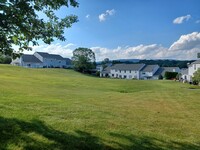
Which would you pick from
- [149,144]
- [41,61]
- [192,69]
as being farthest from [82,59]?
[149,144]

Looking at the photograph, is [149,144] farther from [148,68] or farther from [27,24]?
[148,68]

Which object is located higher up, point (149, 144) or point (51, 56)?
point (51, 56)

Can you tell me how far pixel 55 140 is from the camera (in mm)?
8742

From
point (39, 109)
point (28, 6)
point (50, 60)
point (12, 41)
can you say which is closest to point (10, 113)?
point (39, 109)

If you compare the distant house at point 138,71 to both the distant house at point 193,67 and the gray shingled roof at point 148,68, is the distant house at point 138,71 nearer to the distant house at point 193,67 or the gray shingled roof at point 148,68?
the gray shingled roof at point 148,68

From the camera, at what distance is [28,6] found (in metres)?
7.71

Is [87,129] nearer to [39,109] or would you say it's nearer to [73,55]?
[39,109]

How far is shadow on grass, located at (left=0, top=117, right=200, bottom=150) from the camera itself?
325 inches

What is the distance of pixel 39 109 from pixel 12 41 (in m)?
5.71

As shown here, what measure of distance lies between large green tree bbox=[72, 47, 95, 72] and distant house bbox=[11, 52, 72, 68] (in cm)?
1682

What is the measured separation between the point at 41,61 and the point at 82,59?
21.3m

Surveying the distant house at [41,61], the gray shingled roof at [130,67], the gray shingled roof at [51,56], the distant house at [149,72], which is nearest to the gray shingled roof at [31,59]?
the distant house at [41,61]

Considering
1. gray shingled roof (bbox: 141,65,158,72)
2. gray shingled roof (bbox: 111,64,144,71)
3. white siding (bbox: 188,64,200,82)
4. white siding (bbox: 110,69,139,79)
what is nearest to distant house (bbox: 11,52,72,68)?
white siding (bbox: 110,69,139,79)

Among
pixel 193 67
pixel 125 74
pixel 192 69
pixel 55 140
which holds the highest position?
pixel 193 67
